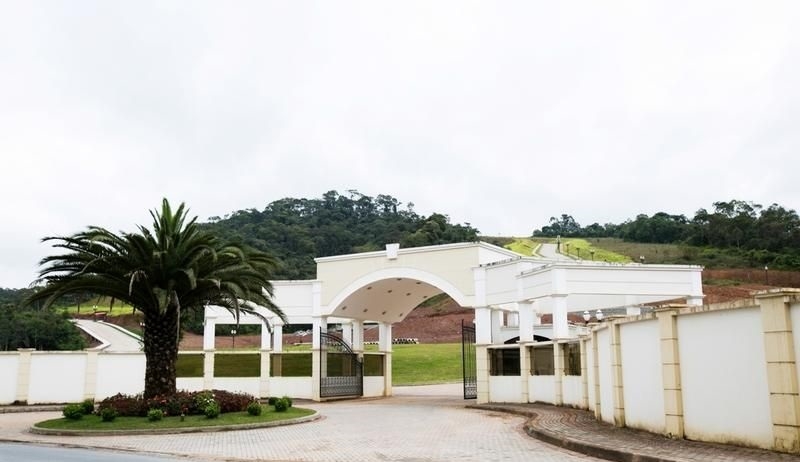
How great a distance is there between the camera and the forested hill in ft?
336

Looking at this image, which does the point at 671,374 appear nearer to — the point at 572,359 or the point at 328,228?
the point at 572,359

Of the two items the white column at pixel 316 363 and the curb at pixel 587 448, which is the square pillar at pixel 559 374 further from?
the white column at pixel 316 363

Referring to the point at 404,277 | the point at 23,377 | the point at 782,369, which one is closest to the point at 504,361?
the point at 404,277

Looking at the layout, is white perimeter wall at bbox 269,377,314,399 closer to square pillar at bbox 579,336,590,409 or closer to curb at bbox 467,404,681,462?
square pillar at bbox 579,336,590,409

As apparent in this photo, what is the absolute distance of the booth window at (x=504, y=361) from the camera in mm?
26328

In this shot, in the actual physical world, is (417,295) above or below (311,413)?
above

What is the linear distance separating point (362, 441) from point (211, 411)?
5.75m

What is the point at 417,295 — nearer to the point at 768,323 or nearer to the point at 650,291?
the point at 650,291

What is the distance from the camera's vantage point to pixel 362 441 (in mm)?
15750

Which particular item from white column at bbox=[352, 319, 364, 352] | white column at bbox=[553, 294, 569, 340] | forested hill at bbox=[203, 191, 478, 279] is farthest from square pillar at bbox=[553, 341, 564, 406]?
forested hill at bbox=[203, 191, 478, 279]

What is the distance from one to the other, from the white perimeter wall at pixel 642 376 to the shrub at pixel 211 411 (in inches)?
434

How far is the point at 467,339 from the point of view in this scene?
100ft

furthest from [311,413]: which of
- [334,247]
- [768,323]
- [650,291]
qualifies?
[334,247]

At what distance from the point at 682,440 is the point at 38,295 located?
56.6 ft
